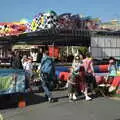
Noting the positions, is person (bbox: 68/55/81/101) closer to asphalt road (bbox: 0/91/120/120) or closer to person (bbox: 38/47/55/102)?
asphalt road (bbox: 0/91/120/120)

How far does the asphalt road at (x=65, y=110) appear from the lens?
36.5ft

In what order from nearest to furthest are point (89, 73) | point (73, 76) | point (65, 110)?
1. point (65, 110)
2. point (73, 76)
3. point (89, 73)

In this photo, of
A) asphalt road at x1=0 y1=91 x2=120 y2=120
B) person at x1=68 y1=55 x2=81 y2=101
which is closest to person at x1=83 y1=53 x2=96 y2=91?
asphalt road at x1=0 y1=91 x2=120 y2=120

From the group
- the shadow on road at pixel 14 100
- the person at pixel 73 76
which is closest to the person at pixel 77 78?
the person at pixel 73 76

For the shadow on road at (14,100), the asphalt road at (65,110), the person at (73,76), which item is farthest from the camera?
the person at (73,76)

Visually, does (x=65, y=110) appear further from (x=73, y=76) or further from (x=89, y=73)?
(x=89, y=73)

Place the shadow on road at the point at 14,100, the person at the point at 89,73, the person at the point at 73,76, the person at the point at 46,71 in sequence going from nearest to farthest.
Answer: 1. the shadow on road at the point at 14,100
2. the person at the point at 73,76
3. the person at the point at 46,71
4. the person at the point at 89,73

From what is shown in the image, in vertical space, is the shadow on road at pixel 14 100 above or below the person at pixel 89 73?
below

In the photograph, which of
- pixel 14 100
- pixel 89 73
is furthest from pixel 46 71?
pixel 89 73

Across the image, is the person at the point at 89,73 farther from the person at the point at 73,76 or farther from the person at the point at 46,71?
the person at the point at 46,71

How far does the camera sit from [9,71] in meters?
13.2

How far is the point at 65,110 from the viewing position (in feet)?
40.0

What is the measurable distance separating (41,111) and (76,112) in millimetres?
1064

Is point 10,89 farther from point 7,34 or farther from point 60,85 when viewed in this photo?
point 7,34
